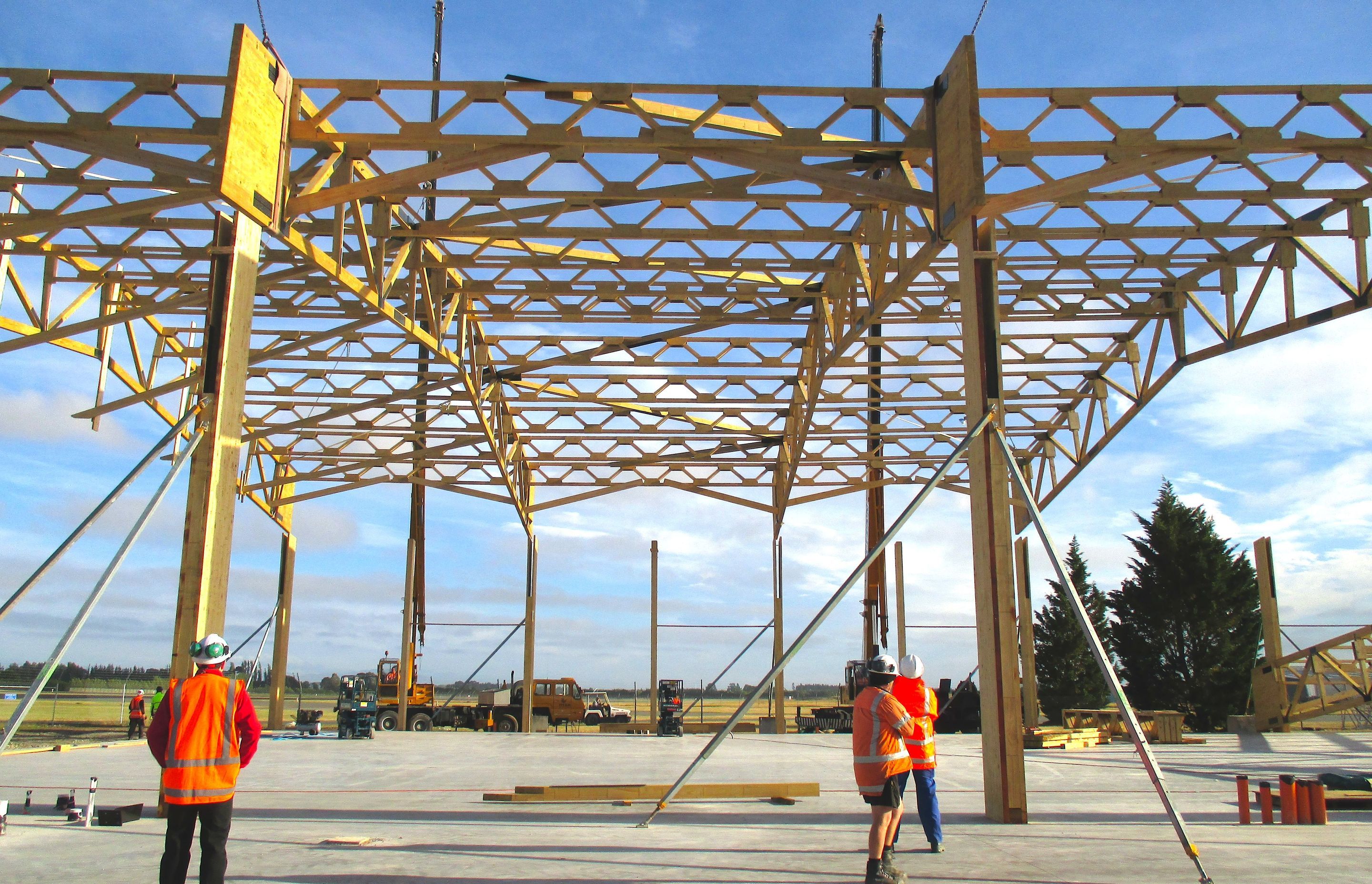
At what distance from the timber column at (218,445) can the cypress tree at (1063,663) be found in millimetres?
35576

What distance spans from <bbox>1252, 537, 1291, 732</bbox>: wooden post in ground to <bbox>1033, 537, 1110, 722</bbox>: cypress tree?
14.5m

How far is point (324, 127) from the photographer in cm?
1211


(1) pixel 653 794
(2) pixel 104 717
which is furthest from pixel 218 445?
(2) pixel 104 717

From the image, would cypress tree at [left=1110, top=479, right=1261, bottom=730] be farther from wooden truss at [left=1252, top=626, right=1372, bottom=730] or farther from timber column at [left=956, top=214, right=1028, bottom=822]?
timber column at [left=956, top=214, right=1028, bottom=822]

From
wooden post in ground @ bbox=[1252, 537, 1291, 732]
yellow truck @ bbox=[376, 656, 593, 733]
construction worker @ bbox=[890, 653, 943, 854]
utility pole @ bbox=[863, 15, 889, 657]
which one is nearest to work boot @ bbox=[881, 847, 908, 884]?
construction worker @ bbox=[890, 653, 943, 854]

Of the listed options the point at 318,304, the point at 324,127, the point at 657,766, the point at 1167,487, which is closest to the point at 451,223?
the point at 324,127

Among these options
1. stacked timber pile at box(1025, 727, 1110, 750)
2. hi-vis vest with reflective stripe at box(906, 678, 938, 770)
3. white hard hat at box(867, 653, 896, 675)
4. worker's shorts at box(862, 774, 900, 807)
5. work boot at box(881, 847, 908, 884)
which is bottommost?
stacked timber pile at box(1025, 727, 1110, 750)

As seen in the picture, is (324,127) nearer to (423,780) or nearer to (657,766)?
(423,780)

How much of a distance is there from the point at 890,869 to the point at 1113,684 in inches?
114

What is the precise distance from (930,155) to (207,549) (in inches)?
353

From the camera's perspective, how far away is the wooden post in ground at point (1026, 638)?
23797mm

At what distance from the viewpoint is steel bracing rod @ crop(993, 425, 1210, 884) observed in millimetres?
7406

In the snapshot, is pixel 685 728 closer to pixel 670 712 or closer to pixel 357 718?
pixel 670 712

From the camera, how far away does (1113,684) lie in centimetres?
834
